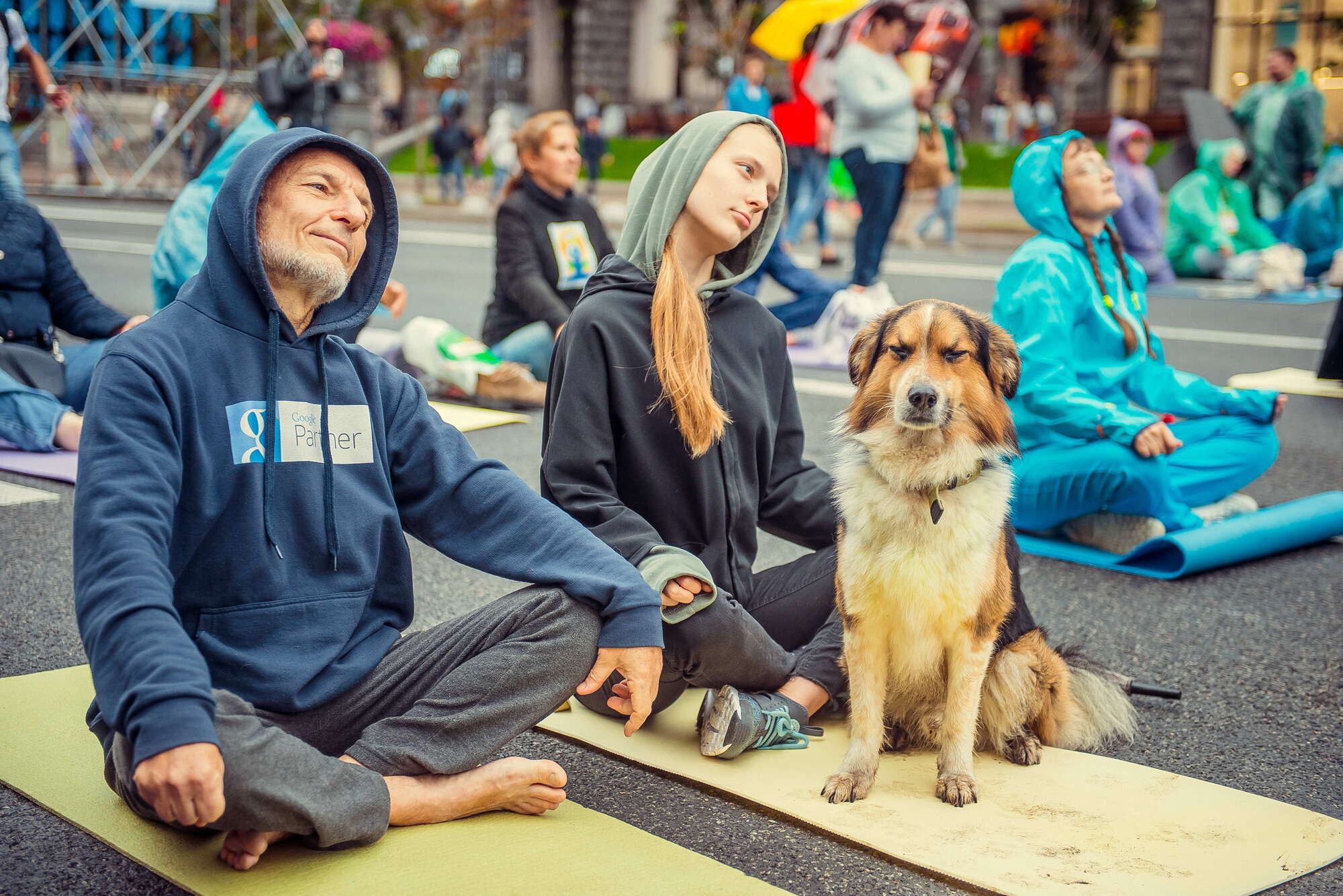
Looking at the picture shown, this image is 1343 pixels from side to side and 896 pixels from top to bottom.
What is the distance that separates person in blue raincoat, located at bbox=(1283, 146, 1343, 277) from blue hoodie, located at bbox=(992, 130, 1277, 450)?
35.2 ft

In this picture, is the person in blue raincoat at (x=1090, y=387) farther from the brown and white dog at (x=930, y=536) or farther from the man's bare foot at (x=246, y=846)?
the man's bare foot at (x=246, y=846)

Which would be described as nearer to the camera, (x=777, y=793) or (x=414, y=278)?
(x=777, y=793)

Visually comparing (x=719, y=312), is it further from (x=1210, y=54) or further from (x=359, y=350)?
(x=1210, y=54)

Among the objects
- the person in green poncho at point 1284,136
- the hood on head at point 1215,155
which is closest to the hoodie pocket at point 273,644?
the hood on head at point 1215,155

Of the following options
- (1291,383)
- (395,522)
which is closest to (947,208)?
(1291,383)

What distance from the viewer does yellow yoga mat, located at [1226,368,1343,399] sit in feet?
29.3

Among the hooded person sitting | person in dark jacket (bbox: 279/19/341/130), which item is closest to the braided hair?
person in dark jacket (bbox: 279/19/341/130)

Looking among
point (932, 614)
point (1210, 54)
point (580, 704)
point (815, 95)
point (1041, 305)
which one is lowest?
point (580, 704)

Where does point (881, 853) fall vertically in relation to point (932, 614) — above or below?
below

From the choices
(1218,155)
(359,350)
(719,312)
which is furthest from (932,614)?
(1218,155)

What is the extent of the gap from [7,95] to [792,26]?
294 inches

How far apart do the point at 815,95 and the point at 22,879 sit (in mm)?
11411

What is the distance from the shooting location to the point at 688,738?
3.59 metres

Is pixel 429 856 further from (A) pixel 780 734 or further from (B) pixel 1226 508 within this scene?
(B) pixel 1226 508
